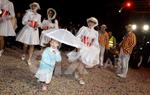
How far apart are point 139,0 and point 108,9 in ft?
24.8

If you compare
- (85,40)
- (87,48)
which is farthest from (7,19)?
(87,48)

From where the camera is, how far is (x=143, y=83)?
488 inches

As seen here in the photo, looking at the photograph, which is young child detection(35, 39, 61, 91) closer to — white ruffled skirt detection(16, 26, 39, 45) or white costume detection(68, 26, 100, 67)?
white costume detection(68, 26, 100, 67)

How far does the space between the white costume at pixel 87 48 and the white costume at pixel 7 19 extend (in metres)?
2.46

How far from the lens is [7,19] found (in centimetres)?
1138

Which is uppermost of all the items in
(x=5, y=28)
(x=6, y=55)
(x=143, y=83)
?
(x=5, y=28)

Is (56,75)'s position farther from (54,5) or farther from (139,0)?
(54,5)

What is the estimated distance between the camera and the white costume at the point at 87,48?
394 inches

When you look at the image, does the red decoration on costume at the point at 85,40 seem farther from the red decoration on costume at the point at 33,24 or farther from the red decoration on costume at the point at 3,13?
the red decoration on costume at the point at 3,13

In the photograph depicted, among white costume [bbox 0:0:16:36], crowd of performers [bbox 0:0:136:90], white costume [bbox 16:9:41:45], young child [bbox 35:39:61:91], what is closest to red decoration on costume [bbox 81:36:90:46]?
crowd of performers [bbox 0:0:136:90]

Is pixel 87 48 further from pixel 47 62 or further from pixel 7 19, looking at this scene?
pixel 7 19

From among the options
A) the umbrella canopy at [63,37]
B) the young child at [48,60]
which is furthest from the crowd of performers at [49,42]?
the umbrella canopy at [63,37]

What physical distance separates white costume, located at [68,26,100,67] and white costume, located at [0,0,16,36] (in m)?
2.46

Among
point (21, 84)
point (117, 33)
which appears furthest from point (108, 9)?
point (21, 84)
